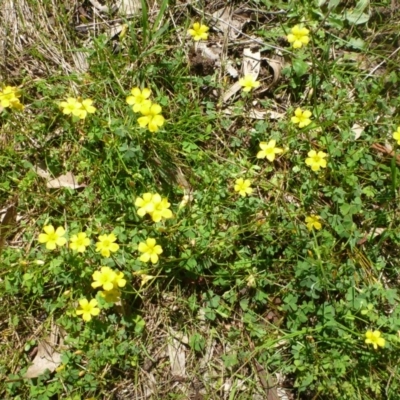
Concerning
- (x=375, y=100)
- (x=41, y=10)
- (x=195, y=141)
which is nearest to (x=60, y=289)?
(x=195, y=141)

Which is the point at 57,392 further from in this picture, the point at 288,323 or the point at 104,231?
the point at 288,323

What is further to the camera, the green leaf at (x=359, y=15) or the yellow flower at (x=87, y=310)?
the green leaf at (x=359, y=15)

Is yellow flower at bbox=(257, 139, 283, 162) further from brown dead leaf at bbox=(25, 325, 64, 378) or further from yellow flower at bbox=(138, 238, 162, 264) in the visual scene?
brown dead leaf at bbox=(25, 325, 64, 378)

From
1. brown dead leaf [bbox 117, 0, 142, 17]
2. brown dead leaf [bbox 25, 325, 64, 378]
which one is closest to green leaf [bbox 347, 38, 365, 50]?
brown dead leaf [bbox 117, 0, 142, 17]

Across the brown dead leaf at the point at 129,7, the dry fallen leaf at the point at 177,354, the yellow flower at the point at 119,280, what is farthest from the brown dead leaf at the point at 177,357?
the brown dead leaf at the point at 129,7

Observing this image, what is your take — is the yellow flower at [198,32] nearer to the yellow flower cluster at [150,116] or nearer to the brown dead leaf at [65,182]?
the yellow flower cluster at [150,116]

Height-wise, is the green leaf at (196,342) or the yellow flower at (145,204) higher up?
the yellow flower at (145,204)
